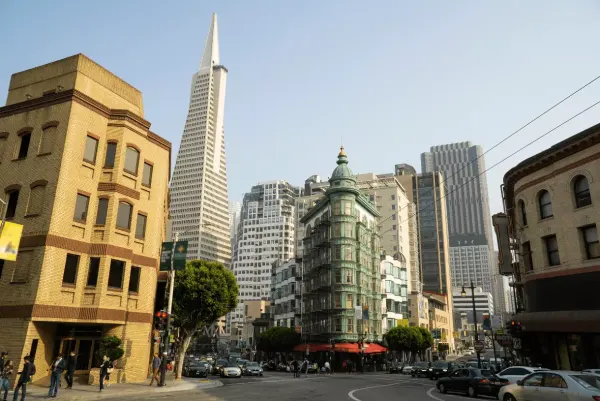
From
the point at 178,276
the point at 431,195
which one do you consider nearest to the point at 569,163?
the point at 178,276

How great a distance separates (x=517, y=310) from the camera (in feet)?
122

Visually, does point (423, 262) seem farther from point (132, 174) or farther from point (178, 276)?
point (132, 174)

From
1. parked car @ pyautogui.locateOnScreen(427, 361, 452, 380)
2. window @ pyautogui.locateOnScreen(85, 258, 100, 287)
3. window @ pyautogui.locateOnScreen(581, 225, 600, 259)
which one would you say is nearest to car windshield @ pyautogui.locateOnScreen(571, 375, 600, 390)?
window @ pyautogui.locateOnScreen(581, 225, 600, 259)

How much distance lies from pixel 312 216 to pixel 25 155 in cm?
5191

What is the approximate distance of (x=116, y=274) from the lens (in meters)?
26.9

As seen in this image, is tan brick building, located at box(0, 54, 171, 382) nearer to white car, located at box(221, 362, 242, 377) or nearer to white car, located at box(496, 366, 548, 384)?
white car, located at box(221, 362, 242, 377)

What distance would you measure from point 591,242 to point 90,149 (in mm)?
30723

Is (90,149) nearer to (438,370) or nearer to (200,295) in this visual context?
(200,295)

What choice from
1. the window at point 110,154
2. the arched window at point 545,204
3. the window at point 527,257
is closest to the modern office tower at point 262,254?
the window at point 527,257

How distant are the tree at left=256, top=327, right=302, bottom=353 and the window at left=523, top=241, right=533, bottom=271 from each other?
4527 centimetres

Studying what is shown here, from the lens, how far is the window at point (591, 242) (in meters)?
26.7

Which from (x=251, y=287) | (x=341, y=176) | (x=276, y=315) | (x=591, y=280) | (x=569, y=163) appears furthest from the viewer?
(x=251, y=287)

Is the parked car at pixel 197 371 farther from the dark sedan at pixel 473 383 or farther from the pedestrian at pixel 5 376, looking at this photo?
the pedestrian at pixel 5 376

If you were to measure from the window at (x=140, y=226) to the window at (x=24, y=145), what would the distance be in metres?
7.56
